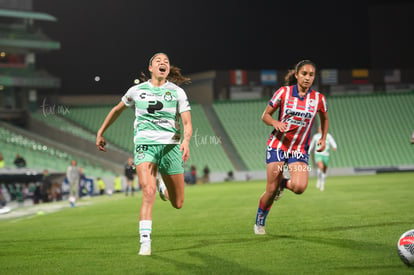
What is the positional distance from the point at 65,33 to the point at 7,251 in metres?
50.0

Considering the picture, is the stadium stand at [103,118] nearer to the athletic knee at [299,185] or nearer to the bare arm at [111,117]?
the athletic knee at [299,185]

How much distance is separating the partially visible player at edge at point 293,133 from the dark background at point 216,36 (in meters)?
46.3

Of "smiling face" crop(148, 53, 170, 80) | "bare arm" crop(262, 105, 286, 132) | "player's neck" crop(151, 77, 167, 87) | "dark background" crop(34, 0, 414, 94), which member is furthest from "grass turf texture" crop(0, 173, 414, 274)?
"dark background" crop(34, 0, 414, 94)

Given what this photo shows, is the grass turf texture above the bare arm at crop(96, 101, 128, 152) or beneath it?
beneath

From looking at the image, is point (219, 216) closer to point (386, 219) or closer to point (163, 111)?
point (386, 219)

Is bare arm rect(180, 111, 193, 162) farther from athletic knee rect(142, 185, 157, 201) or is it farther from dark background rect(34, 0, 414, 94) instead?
dark background rect(34, 0, 414, 94)

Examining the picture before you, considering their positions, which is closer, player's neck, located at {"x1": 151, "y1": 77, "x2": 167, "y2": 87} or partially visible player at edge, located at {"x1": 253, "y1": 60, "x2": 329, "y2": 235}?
player's neck, located at {"x1": 151, "y1": 77, "x2": 167, "y2": 87}

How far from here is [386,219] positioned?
37.6 feet

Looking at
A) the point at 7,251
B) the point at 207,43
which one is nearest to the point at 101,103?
the point at 207,43

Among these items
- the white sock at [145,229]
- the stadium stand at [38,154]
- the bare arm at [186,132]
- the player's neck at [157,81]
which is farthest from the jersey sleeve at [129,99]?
the stadium stand at [38,154]

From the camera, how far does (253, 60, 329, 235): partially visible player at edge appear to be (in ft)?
30.3

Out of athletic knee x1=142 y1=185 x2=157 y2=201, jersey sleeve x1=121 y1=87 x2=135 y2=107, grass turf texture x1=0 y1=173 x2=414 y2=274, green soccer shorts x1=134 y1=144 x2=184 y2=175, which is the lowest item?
grass turf texture x1=0 y1=173 x2=414 y2=274

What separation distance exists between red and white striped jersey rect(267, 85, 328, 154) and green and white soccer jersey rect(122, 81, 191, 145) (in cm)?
191

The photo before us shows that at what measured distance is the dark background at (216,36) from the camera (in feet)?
183
